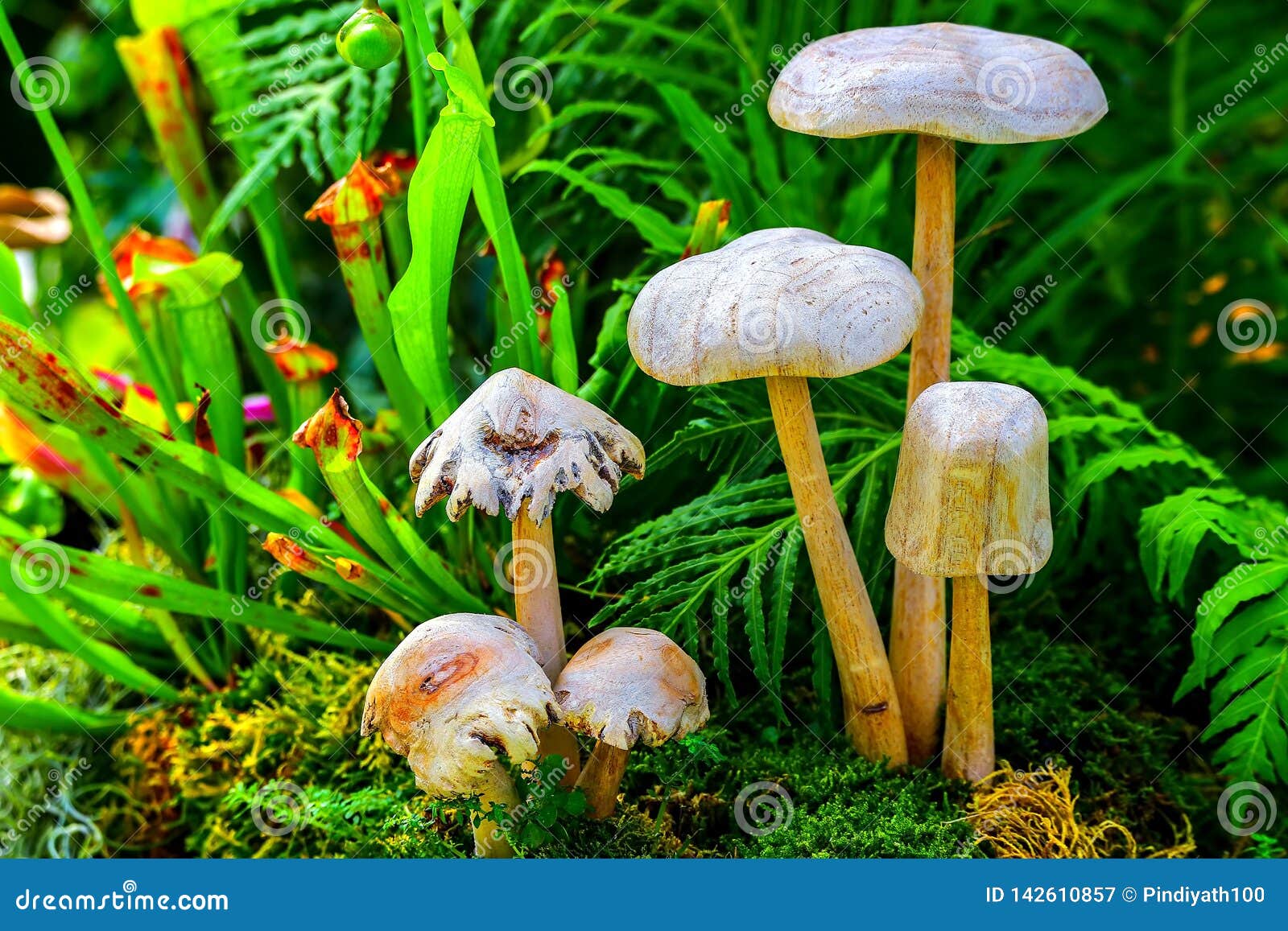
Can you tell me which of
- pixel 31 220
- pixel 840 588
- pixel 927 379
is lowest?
pixel 840 588

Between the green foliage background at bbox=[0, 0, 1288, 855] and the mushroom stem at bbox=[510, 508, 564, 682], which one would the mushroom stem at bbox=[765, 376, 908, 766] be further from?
the mushroom stem at bbox=[510, 508, 564, 682]

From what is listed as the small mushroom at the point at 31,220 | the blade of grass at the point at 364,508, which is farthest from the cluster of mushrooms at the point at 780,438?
the small mushroom at the point at 31,220

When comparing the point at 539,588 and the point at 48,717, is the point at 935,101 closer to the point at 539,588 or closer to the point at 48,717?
the point at 539,588

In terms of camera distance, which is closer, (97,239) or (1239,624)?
(1239,624)

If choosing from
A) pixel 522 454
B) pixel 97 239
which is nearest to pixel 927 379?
pixel 522 454

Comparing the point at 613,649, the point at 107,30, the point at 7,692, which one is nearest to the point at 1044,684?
the point at 613,649
